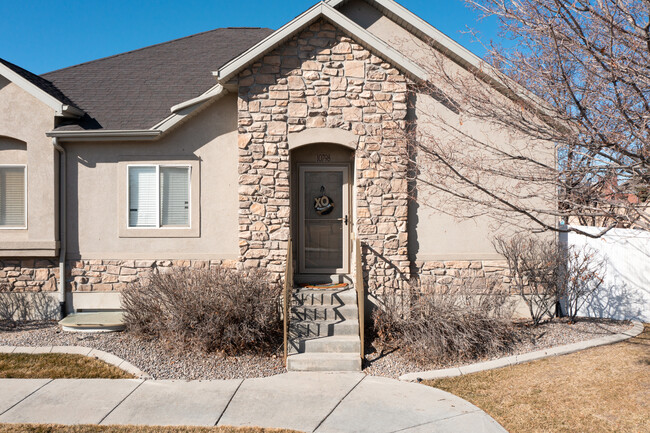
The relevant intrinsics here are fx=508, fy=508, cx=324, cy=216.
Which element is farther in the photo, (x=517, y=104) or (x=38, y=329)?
(x=38, y=329)

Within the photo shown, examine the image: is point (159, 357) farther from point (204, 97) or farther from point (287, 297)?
point (204, 97)

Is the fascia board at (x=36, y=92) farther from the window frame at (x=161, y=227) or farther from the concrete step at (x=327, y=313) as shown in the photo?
the concrete step at (x=327, y=313)

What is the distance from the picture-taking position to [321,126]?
30.9 feet

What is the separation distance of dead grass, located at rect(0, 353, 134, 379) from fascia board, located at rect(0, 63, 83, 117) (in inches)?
182

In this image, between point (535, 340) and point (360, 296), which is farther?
point (535, 340)

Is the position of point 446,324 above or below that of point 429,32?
below

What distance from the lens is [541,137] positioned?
6.02m

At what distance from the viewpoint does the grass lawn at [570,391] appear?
5.63 metres

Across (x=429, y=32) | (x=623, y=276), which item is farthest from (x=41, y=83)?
(x=623, y=276)

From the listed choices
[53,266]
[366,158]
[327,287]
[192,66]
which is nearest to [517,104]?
[366,158]

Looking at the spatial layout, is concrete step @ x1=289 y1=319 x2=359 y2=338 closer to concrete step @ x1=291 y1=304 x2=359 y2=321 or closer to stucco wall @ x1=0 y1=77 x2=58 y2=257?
concrete step @ x1=291 y1=304 x2=359 y2=321

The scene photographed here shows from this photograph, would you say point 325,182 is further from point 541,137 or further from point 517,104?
point 541,137

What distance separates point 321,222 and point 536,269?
4.13m

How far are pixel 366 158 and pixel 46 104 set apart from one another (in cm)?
630
